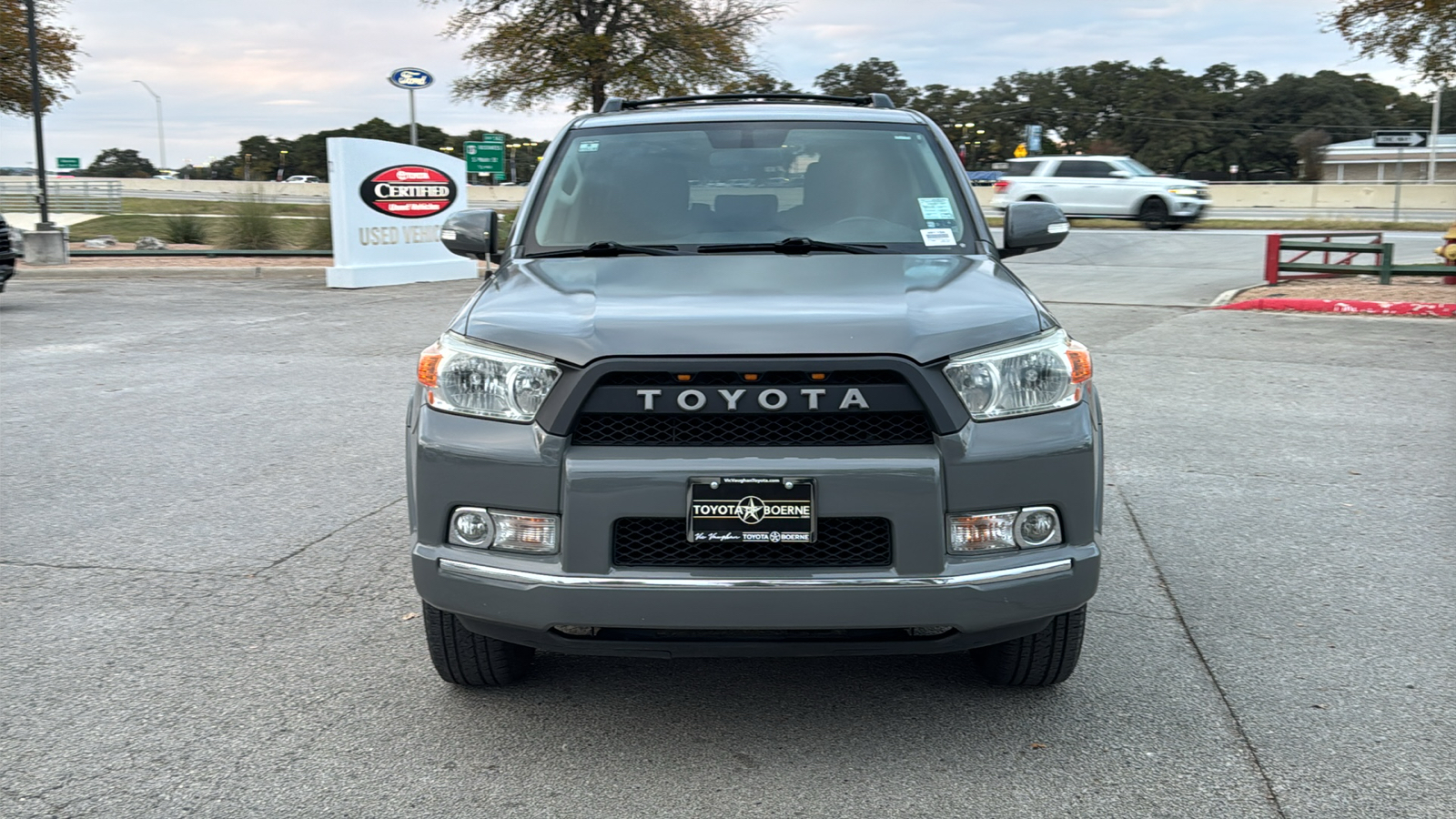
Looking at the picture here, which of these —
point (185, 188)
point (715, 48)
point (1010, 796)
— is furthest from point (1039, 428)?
point (185, 188)

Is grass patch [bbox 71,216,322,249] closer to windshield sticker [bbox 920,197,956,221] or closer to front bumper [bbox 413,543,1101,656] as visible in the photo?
windshield sticker [bbox 920,197,956,221]

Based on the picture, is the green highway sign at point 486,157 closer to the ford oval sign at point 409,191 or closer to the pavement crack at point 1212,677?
the ford oval sign at point 409,191

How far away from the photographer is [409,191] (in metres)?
20.0

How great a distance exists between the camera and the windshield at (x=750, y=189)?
4.37m

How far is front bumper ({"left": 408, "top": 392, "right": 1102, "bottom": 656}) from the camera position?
10.1 ft

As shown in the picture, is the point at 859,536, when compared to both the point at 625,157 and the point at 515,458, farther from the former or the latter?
the point at 625,157

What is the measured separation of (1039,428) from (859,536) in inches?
21.9

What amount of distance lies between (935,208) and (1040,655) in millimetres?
1703

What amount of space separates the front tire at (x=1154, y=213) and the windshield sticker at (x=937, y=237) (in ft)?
95.1

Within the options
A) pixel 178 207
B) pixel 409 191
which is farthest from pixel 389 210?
pixel 178 207

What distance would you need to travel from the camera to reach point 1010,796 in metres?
3.12

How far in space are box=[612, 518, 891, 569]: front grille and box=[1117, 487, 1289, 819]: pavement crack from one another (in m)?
1.14

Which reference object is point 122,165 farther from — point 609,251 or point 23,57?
point 609,251

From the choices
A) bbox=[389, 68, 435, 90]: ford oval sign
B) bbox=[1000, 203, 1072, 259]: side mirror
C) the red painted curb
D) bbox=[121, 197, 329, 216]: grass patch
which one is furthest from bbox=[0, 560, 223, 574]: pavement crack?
bbox=[121, 197, 329, 216]: grass patch
